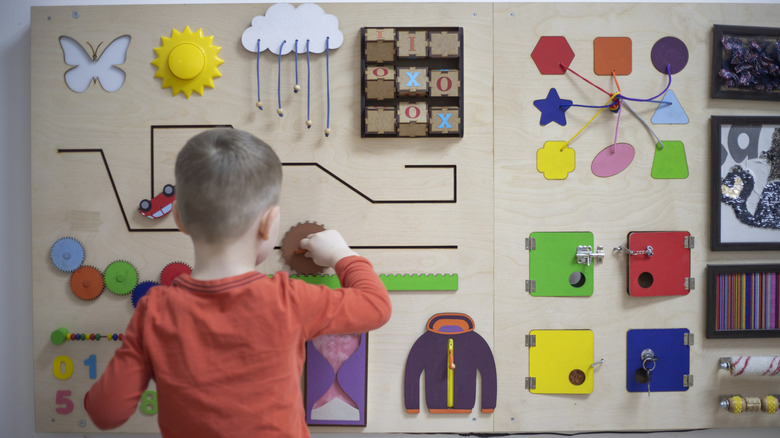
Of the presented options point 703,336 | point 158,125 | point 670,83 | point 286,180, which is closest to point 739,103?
point 670,83

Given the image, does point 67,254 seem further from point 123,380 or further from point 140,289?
point 123,380

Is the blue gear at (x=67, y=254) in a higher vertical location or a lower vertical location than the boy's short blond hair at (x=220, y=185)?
lower

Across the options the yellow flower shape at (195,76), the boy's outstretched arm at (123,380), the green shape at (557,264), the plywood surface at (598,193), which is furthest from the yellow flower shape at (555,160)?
the boy's outstretched arm at (123,380)

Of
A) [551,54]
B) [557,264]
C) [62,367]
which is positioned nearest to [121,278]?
[62,367]

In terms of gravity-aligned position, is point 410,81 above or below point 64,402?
above

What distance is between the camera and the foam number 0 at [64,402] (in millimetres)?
1247

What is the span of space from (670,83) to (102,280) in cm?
162

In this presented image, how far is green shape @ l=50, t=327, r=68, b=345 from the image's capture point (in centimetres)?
123

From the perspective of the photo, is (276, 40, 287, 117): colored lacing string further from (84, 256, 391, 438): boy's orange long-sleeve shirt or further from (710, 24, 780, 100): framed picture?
(710, 24, 780, 100): framed picture

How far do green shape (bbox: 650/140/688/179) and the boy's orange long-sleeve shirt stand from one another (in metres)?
1.04

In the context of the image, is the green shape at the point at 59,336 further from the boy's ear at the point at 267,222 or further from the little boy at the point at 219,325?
the boy's ear at the point at 267,222

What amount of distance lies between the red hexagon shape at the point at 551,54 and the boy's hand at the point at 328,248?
0.71 metres

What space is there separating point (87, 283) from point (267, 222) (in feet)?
2.43

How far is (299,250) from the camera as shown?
3.96 ft
